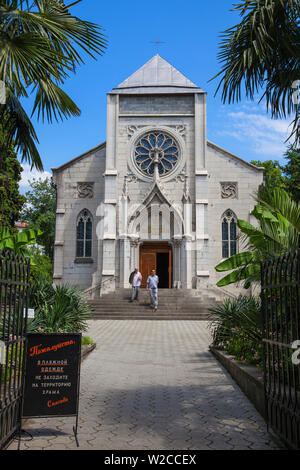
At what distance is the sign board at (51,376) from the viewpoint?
534cm

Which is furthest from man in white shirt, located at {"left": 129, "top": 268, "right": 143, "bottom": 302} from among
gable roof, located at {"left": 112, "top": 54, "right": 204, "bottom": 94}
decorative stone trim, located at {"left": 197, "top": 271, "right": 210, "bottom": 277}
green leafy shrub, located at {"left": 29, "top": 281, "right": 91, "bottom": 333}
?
gable roof, located at {"left": 112, "top": 54, "right": 204, "bottom": 94}

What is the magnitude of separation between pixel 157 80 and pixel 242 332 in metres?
25.2

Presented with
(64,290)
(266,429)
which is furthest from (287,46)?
(64,290)

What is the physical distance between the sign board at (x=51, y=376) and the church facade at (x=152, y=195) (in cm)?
2095

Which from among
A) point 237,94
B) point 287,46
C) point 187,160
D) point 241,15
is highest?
point 187,160

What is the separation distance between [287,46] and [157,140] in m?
22.8

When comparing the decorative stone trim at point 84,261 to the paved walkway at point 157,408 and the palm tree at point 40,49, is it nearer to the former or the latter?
the paved walkway at point 157,408

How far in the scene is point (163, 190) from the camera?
2772 cm

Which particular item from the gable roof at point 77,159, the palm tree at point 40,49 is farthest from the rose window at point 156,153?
the palm tree at point 40,49

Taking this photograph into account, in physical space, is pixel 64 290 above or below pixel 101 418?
above

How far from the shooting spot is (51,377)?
17.9 ft

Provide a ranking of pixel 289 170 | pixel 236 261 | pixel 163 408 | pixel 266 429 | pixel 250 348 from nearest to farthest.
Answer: pixel 266 429, pixel 163 408, pixel 236 261, pixel 250 348, pixel 289 170

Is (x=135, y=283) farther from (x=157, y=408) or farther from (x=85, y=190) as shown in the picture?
(x=157, y=408)

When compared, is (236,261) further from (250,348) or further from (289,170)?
(289,170)
